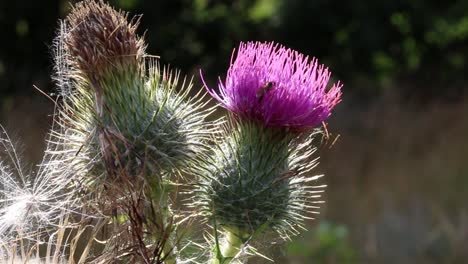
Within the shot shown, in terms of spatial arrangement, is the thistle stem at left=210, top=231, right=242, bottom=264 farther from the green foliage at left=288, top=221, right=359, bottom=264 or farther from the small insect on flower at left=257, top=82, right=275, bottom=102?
the green foliage at left=288, top=221, right=359, bottom=264

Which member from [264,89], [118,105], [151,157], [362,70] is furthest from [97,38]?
[362,70]

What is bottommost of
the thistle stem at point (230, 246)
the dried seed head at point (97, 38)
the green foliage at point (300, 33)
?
the thistle stem at point (230, 246)

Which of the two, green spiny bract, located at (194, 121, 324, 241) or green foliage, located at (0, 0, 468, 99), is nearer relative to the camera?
green spiny bract, located at (194, 121, 324, 241)

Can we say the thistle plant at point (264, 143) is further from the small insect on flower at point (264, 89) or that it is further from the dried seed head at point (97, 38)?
the dried seed head at point (97, 38)

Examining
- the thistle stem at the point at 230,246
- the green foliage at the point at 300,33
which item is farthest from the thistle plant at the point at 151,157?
the green foliage at the point at 300,33

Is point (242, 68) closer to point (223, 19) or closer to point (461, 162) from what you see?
point (461, 162)

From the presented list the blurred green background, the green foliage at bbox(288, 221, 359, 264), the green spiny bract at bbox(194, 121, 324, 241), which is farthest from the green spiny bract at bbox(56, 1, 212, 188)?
the blurred green background

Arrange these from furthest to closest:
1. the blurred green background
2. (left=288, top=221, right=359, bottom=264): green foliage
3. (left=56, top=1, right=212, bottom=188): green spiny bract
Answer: the blurred green background < (left=288, top=221, right=359, bottom=264): green foliage < (left=56, top=1, right=212, bottom=188): green spiny bract

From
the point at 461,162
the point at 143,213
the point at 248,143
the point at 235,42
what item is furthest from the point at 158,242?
the point at 235,42

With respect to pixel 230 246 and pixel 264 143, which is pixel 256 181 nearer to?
pixel 264 143
